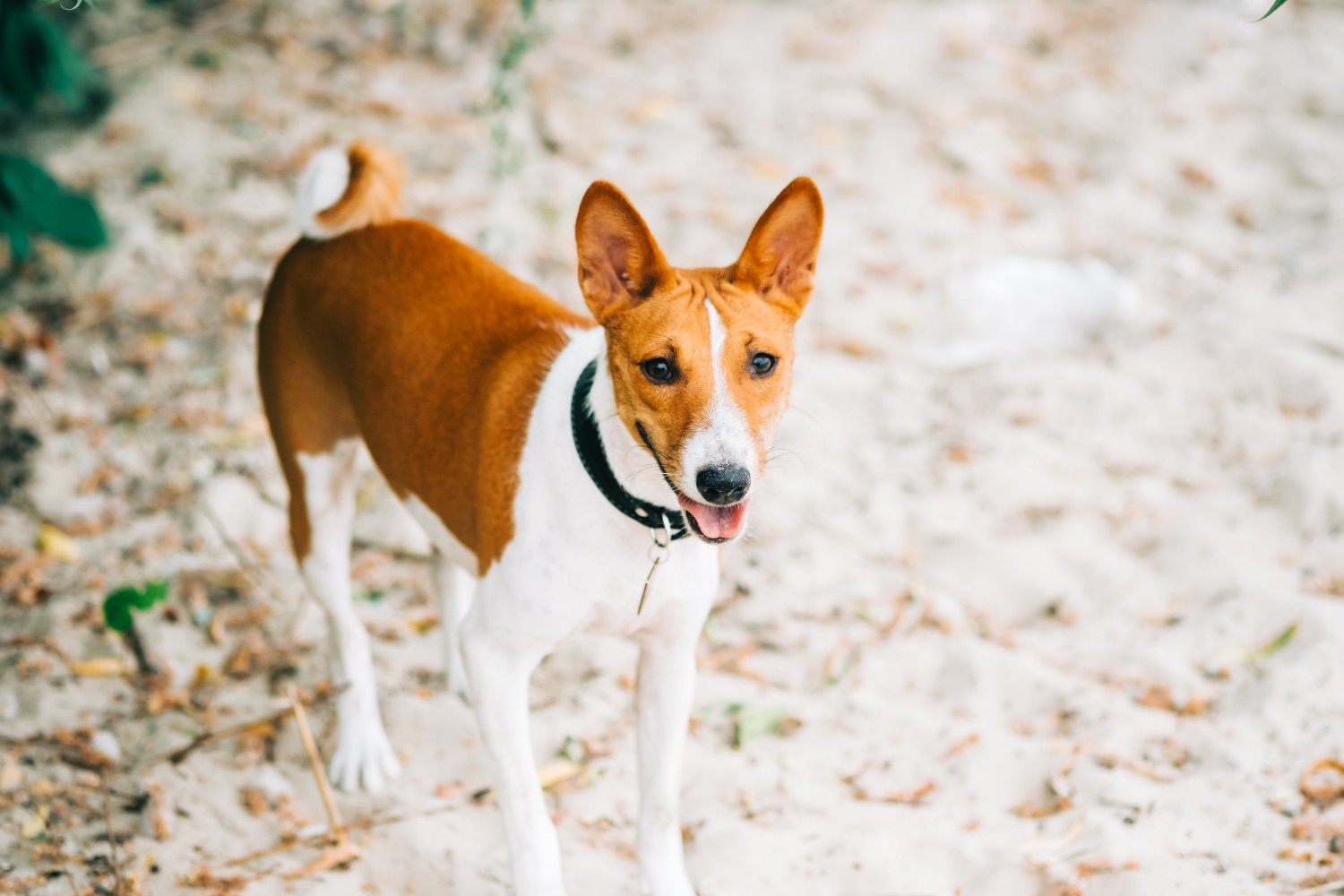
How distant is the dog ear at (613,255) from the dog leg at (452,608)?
53.5 inches

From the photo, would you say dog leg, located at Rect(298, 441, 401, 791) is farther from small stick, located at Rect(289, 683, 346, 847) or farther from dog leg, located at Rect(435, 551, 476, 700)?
dog leg, located at Rect(435, 551, 476, 700)

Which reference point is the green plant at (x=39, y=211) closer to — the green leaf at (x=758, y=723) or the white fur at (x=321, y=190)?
the white fur at (x=321, y=190)

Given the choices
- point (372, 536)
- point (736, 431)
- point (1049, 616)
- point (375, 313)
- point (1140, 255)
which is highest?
point (736, 431)

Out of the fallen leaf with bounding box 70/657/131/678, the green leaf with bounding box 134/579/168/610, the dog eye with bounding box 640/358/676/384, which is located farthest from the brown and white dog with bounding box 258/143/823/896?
the fallen leaf with bounding box 70/657/131/678

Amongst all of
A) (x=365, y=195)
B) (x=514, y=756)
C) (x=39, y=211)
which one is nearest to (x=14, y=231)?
(x=39, y=211)

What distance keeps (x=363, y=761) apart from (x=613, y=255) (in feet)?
5.62

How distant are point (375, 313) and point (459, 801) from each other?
1.38 m

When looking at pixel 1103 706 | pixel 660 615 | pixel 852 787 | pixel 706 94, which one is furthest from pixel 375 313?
pixel 706 94

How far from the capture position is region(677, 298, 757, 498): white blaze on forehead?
2260mm

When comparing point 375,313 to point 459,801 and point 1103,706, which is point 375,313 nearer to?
point 459,801

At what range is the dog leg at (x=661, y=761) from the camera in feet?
9.26

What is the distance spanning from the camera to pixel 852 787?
330 cm

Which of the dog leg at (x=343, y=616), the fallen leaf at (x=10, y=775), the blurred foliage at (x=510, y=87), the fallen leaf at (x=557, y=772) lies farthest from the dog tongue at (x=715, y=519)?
the blurred foliage at (x=510, y=87)

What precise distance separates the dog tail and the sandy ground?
1.38 m
